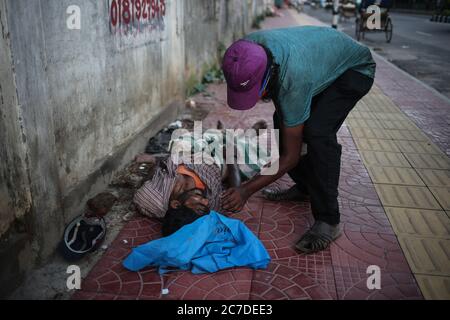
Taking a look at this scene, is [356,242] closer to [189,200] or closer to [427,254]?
[427,254]

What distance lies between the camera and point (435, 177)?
12.5 ft

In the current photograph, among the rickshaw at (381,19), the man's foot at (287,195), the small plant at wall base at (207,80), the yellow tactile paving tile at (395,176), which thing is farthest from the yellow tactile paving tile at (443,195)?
the rickshaw at (381,19)

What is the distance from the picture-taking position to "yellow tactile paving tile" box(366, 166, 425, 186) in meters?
3.70

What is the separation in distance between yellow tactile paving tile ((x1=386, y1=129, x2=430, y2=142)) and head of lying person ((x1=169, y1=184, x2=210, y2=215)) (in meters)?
2.83

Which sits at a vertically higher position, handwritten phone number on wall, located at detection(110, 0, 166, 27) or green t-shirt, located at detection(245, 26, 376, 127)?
handwritten phone number on wall, located at detection(110, 0, 166, 27)

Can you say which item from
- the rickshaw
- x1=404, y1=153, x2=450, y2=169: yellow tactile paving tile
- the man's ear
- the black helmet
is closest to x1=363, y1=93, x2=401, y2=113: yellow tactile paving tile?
x1=404, y1=153, x2=450, y2=169: yellow tactile paving tile

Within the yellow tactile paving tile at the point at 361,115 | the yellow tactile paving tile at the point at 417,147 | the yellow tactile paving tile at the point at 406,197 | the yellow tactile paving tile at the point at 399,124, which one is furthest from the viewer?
the yellow tactile paving tile at the point at 361,115

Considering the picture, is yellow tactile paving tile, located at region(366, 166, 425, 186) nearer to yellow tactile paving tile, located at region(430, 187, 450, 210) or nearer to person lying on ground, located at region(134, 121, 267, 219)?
yellow tactile paving tile, located at region(430, 187, 450, 210)

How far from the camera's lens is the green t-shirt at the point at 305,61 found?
2.25 m

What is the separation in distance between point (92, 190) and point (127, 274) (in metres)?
0.96

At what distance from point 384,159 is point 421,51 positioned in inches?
345

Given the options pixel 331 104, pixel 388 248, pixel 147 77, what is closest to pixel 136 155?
pixel 147 77

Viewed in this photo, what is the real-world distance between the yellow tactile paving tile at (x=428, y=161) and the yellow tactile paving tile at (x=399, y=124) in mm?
943

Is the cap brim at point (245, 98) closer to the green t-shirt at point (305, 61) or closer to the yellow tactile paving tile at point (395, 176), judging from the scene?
the green t-shirt at point (305, 61)
